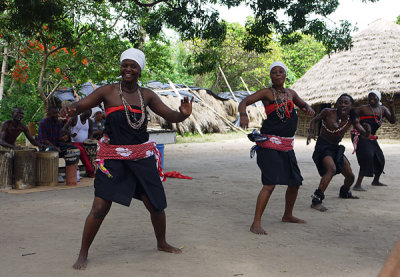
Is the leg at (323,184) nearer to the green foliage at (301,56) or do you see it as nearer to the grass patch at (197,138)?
the grass patch at (197,138)

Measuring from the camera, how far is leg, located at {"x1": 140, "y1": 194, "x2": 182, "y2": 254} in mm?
3830

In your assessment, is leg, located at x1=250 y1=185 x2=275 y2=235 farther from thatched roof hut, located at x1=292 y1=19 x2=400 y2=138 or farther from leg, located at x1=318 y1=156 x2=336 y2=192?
thatched roof hut, located at x1=292 y1=19 x2=400 y2=138

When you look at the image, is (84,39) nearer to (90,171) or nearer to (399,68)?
(90,171)

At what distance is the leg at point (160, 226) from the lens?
3.83m

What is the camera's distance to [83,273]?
3.42 m

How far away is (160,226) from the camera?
12.8 feet

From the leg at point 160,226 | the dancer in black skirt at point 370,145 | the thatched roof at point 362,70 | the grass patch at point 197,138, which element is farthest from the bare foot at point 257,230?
the thatched roof at point 362,70

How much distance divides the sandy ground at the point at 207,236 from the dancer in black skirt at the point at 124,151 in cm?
46

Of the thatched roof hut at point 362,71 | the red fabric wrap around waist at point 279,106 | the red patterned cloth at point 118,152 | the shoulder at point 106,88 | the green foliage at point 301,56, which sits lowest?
the red patterned cloth at point 118,152

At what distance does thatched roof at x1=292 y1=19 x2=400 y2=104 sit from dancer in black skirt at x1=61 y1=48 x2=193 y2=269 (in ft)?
60.6

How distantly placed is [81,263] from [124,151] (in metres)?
0.96

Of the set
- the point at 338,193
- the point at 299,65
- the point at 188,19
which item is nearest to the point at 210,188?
the point at 338,193

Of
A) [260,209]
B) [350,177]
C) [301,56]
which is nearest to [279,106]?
[260,209]

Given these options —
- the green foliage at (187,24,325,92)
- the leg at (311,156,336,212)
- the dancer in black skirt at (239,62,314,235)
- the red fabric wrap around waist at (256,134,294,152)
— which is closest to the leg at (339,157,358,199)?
the leg at (311,156,336,212)
